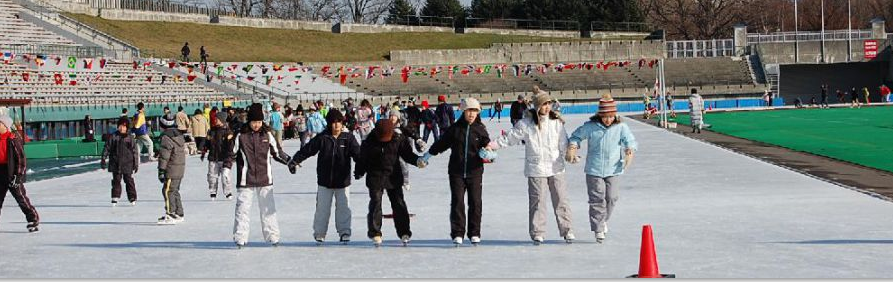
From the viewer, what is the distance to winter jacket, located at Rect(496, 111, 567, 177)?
13.7 meters

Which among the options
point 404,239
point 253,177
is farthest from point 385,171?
point 253,177

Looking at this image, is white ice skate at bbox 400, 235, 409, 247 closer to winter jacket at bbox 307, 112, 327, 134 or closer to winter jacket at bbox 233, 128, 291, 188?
winter jacket at bbox 233, 128, 291, 188

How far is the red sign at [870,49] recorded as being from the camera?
303 feet

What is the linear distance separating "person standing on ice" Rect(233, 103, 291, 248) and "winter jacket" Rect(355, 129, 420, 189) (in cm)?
100

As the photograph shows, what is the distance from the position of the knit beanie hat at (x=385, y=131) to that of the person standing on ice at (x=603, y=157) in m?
1.77

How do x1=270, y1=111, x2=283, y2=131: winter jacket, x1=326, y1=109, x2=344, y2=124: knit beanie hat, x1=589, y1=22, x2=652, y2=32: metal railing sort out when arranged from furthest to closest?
x1=589, y1=22, x2=652, y2=32: metal railing, x1=270, y1=111, x2=283, y2=131: winter jacket, x1=326, y1=109, x2=344, y2=124: knit beanie hat

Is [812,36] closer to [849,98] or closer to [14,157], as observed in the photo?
[849,98]

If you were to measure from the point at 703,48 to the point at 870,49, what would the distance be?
11.3 m

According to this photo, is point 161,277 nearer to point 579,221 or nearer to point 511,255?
point 511,255

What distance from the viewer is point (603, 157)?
13.9 meters

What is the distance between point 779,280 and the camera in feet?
35.4

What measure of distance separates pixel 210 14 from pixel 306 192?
79.4 m

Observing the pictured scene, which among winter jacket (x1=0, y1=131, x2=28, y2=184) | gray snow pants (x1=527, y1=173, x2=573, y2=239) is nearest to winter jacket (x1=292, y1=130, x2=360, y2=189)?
gray snow pants (x1=527, y1=173, x2=573, y2=239)

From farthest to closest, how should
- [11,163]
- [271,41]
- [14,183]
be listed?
[271,41] < [14,183] < [11,163]
